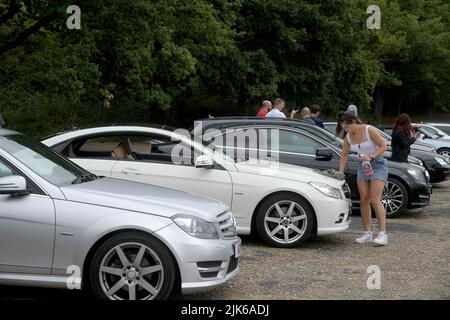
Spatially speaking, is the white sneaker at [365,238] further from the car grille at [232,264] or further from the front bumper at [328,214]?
the car grille at [232,264]

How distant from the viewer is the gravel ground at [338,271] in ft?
20.5

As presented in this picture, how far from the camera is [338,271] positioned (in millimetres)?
7242

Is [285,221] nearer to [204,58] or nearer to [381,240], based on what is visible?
[381,240]

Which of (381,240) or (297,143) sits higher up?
(297,143)

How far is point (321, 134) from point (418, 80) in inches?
1664

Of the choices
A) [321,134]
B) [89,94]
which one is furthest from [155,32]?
[321,134]

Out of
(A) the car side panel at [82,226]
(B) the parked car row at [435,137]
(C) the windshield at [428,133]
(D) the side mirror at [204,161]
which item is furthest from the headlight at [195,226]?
(C) the windshield at [428,133]

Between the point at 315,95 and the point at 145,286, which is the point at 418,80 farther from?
the point at 145,286

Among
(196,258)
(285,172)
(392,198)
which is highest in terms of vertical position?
(285,172)

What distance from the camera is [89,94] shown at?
65.1 feet

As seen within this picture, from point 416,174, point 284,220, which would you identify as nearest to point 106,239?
point 284,220

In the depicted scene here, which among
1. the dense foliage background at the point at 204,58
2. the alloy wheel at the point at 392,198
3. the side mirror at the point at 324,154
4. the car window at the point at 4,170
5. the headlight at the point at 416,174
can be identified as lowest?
the alloy wheel at the point at 392,198

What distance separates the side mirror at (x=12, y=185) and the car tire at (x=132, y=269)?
2.63 ft

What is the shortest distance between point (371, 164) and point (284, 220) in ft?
4.63
